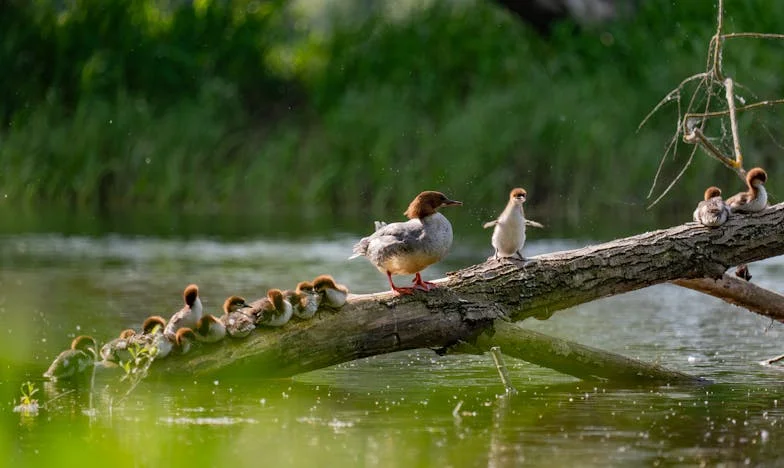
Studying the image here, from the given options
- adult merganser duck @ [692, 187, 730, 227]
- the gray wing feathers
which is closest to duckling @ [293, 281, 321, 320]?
the gray wing feathers

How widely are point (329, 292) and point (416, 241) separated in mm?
623

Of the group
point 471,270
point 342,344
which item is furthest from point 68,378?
point 471,270

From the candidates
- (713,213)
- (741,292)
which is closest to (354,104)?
(741,292)

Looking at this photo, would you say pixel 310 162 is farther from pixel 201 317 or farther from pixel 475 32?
pixel 201 317

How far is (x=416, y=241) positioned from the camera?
9477 millimetres

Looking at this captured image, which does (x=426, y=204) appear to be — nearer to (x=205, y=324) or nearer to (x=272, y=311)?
(x=272, y=311)

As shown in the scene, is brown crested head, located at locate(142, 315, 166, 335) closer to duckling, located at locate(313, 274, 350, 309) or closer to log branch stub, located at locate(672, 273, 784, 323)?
duckling, located at locate(313, 274, 350, 309)

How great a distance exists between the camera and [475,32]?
2697 centimetres

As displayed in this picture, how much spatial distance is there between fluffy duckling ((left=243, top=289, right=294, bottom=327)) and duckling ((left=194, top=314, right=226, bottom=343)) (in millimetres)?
218

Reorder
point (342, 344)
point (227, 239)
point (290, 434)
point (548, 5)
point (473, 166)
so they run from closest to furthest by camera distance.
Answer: point (290, 434) < point (342, 344) < point (227, 239) < point (473, 166) < point (548, 5)

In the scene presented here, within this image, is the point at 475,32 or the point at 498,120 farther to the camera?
the point at 475,32

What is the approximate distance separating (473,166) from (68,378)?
12971mm

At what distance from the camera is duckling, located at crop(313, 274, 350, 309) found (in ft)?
31.4

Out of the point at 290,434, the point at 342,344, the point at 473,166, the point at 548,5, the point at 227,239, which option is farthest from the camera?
the point at 548,5
